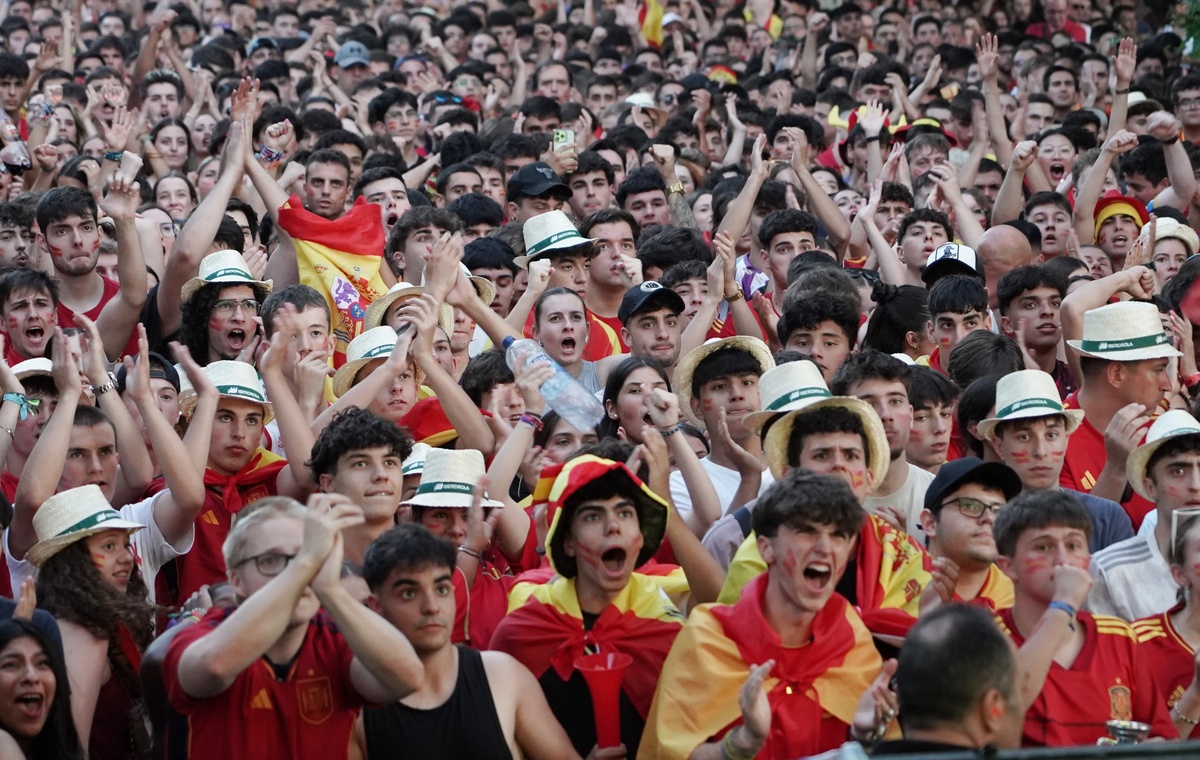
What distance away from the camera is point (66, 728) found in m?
5.03

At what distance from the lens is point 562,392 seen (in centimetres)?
707

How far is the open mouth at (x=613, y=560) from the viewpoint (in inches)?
209

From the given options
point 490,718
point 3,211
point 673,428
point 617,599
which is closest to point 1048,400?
point 673,428

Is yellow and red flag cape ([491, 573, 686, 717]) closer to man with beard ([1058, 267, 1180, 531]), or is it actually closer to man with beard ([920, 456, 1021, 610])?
man with beard ([920, 456, 1021, 610])

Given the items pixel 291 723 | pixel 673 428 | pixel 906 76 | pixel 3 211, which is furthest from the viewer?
pixel 906 76

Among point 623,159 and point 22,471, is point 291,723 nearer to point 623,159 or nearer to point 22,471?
point 22,471

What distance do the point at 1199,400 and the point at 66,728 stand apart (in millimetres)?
4300

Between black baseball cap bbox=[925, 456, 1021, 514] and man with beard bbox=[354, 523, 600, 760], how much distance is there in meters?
1.47

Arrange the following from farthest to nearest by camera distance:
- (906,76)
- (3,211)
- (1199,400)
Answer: (906,76) → (3,211) → (1199,400)

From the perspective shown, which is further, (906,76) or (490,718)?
(906,76)

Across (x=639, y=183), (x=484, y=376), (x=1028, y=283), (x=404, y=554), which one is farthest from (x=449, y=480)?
(x=639, y=183)

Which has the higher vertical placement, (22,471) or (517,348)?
(517,348)

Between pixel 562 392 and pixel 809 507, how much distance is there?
2335mm

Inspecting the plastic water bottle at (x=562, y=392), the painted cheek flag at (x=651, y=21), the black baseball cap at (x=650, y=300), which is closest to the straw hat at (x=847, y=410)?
the plastic water bottle at (x=562, y=392)
